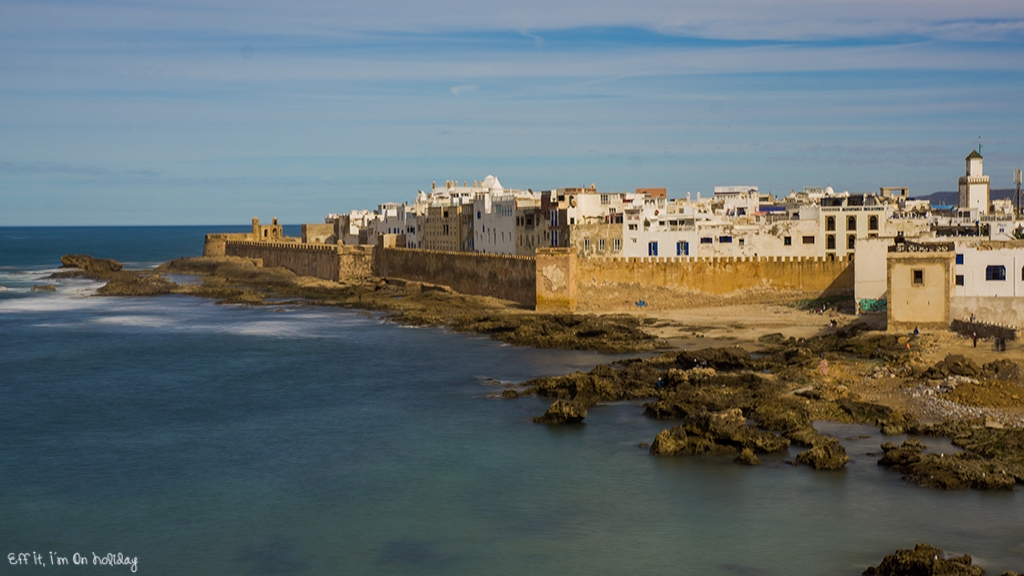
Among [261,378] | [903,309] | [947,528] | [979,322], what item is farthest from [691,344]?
[947,528]

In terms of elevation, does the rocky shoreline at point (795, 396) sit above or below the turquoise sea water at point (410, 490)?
above

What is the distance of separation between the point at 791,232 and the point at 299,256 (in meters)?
42.0

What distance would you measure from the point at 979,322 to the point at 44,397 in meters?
30.6

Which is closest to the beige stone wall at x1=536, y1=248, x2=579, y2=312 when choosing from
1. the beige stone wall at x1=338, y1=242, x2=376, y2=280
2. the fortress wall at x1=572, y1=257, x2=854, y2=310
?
the fortress wall at x1=572, y1=257, x2=854, y2=310

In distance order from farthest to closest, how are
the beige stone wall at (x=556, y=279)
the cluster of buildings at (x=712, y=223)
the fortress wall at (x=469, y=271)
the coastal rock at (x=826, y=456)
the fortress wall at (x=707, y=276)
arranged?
the cluster of buildings at (x=712, y=223), the fortress wall at (x=469, y=271), the fortress wall at (x=707, y=276), the beige stone wall at (x=556, y=279), the coastal rock at (x=826, y=456)

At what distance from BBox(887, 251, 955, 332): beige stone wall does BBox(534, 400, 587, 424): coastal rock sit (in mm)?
Answer: 14088

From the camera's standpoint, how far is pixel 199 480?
78.5 feet

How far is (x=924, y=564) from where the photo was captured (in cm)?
1655

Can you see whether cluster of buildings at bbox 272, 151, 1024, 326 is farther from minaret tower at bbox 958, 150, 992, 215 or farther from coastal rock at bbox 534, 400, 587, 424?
coastal rock at bbox 534, 400, 587, 424

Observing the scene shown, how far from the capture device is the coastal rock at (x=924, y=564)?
1639 centimetres

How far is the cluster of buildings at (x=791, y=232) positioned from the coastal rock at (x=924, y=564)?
1977 cm

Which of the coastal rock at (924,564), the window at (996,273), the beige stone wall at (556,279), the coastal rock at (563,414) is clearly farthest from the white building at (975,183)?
the coastal rock at (924,564)

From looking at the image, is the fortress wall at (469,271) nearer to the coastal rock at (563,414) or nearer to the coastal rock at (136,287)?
the coastal rock at (136,287)

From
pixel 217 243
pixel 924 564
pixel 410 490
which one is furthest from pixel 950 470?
pixel 217 243
